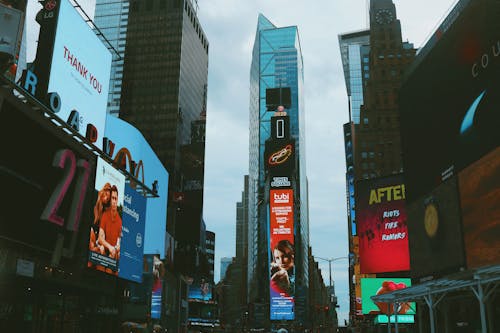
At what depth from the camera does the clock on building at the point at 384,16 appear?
125 metres

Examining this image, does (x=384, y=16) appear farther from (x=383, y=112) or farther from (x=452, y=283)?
(x=452, y=283)

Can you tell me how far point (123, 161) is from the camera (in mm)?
49531

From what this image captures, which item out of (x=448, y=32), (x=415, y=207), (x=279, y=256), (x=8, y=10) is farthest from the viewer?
(x=279, y=256)

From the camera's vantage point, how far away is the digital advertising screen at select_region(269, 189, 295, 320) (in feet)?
359

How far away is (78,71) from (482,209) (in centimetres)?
2453

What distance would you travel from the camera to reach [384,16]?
127 meters

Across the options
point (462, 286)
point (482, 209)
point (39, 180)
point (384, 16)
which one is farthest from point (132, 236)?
point (384, 16)

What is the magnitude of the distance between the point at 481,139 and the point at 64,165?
68.4 feet

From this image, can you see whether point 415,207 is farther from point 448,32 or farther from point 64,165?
point 64,165

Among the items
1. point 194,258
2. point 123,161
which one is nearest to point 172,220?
point 194,258

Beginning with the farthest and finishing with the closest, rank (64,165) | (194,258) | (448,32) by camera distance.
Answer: (194,258), (448,32), (64,165)

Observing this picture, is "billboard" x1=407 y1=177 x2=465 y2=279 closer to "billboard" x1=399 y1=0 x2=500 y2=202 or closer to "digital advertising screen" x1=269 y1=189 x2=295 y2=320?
"billboard" x1=399 y1=0 x2=500 y2=202

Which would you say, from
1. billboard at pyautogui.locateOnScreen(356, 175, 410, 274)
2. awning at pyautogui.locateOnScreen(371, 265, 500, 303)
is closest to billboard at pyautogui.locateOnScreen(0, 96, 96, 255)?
awning at pyautogui.locateOnScreen(371, 265, 500, 303)

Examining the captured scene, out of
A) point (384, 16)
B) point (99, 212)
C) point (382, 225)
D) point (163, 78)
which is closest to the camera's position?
point (99, 212)
